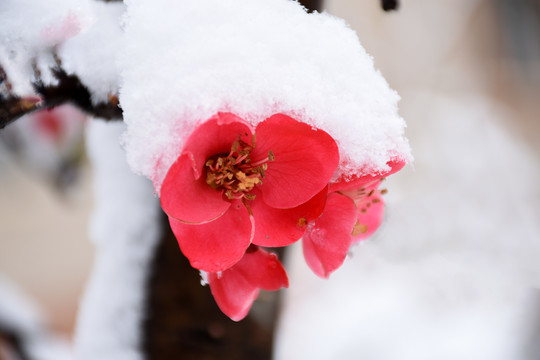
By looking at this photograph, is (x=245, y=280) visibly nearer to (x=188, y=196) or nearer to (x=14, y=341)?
(x=188, y=196)

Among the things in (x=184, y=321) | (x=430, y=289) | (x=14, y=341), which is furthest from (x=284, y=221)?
(x=430, y=289)

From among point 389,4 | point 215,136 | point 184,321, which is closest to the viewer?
point 215,136

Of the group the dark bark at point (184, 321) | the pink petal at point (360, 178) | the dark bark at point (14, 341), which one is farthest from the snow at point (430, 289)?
the pink petal at point (360, 178)

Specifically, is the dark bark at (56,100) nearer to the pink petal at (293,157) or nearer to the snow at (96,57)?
the snow at (96,57)

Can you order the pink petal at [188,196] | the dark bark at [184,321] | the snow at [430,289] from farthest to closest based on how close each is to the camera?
the snow at [430,289] < the dark bark at [184,321] < the pink petal at [188,196]

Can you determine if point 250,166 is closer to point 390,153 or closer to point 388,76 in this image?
point 390,153

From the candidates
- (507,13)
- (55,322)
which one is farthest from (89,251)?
(507,13)

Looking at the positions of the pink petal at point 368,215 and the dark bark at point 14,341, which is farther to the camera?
the dark bark at point 14,341
